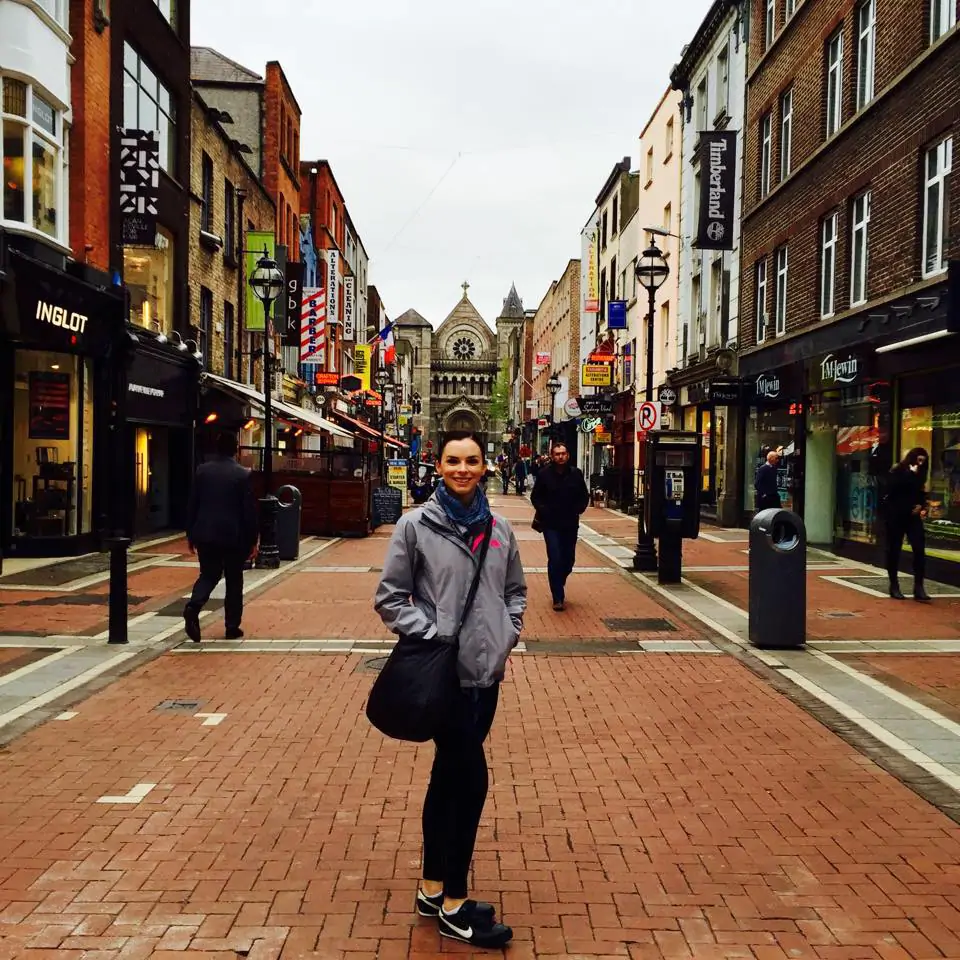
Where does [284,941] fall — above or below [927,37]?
below

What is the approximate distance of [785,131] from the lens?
21.5m

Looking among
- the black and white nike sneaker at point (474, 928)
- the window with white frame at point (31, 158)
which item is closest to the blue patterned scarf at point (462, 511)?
the black and white nike sneaker at point (474, 928)

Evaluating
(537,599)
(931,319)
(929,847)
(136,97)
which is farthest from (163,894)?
(136,97)

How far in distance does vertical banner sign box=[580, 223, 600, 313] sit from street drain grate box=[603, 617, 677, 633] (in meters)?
36.2

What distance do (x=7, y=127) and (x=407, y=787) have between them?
13.3 m

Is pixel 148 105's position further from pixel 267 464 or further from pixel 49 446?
pixel 267 464

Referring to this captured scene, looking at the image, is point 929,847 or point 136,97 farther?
point 136,97

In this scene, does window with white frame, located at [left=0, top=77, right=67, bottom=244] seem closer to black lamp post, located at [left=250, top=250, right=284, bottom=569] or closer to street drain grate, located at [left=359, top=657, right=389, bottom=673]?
black lamp post, located at [left=250, top=250, right=284, bottom=569]

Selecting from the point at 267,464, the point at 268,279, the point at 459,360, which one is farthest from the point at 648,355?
the point at 459,360

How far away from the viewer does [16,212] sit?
15031 millimetres

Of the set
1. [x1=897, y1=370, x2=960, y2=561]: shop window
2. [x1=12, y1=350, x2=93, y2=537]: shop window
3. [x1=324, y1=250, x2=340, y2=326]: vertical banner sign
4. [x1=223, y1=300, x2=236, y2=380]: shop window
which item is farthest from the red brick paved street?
[x1=324, y1=250, x2=340, y2=326]: vertical banner sign

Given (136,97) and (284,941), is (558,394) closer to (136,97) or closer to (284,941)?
(136,97)

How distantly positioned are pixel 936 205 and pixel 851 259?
10.7ft

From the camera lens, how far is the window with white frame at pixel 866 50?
1650 centimetres
